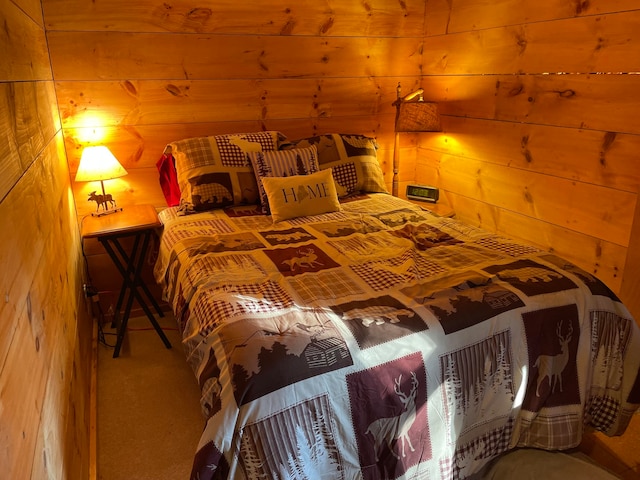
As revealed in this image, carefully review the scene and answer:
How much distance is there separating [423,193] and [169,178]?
5.08 feet

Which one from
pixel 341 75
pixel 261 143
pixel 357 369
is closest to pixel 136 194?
pixel 261 143

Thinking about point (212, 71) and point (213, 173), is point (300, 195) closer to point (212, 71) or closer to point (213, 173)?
point (213, 173)

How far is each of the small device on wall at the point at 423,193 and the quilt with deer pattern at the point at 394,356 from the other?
105 cm

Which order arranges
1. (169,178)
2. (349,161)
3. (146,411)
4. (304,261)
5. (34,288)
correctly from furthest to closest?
(349,161) < (169,178) < (146,411) < (304,261) < (34,288)

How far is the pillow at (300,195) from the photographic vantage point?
233cm

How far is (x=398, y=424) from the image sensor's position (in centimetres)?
130

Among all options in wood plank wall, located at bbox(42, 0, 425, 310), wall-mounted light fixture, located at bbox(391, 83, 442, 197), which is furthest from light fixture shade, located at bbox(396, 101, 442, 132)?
wood plank wall, located at bbox(42, 0, 425, 310)

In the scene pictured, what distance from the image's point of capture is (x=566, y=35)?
7.28ft

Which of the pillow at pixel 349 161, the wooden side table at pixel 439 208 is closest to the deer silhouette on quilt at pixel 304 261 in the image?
the pillow at pixel 349 161

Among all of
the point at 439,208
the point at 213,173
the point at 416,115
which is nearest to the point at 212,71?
the point at 213,173

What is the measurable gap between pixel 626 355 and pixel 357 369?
1031 mm

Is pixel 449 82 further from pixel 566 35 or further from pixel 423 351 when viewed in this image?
pixel 423 351

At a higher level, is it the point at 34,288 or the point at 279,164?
the point at 279,164

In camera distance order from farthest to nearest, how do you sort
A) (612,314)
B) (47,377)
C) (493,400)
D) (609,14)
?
(609,14), (612,314), (493,400), (47,377)
